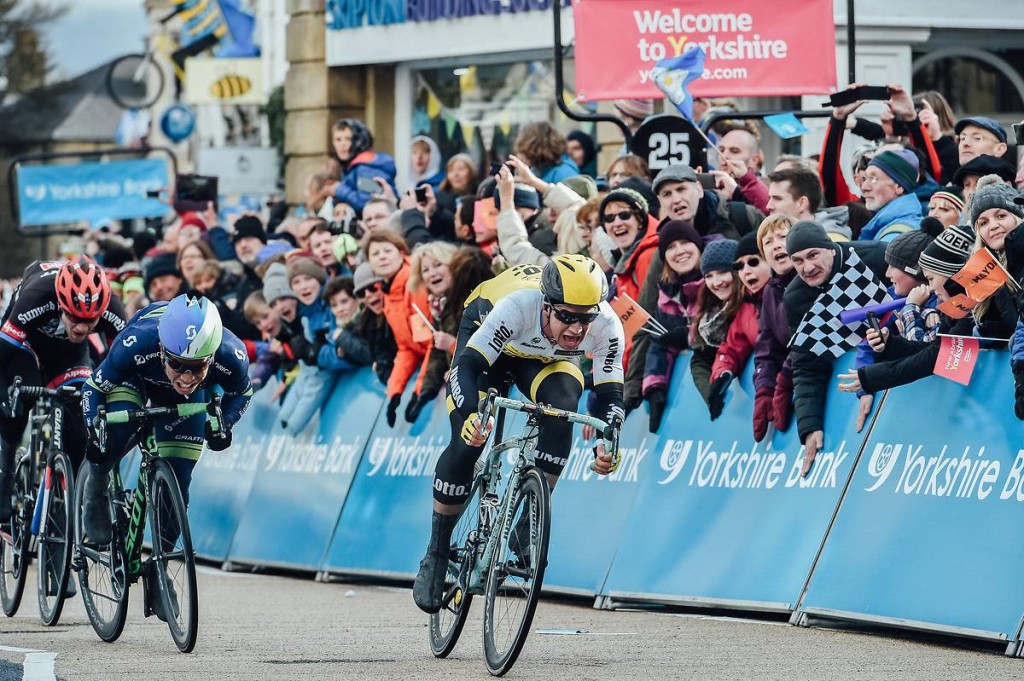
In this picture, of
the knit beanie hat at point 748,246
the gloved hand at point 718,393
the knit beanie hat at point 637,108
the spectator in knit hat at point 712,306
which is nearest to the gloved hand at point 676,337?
A: the spectator in knit hat at point 712,306

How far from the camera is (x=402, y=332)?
14164 mm

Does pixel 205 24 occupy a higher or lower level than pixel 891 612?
higher

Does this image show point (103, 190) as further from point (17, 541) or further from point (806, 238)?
point (806, 238)

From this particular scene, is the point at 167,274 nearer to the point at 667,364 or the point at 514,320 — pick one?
the point at 667,364

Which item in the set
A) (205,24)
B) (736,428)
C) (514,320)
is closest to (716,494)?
(736,428)

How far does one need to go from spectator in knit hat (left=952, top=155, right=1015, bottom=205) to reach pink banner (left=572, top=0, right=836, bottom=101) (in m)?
2.91

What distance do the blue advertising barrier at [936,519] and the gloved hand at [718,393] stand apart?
1.24 meters

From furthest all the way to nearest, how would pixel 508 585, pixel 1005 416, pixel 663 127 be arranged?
pixel 663 127 < pixel 1005 416 < pixel 508 585

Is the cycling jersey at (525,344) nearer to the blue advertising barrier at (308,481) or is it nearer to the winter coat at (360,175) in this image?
the blue advertising barrier at (308,481)

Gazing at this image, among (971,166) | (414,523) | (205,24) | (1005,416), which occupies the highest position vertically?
(205,24)

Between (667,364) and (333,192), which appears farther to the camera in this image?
(333,192)

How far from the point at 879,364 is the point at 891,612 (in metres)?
1.20

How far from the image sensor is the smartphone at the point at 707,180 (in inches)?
508

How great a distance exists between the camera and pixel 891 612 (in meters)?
10.0
